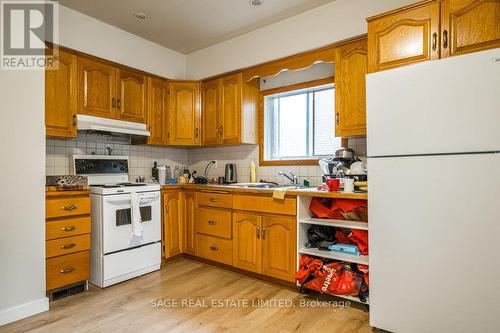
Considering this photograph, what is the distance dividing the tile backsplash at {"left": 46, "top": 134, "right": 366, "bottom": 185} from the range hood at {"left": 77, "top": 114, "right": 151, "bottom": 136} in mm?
332

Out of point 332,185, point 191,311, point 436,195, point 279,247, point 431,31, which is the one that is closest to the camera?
point 436,195

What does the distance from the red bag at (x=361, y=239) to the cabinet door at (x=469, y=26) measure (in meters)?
1.33

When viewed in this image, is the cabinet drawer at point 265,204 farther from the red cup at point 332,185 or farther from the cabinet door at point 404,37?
the cabinet door at point 404,37

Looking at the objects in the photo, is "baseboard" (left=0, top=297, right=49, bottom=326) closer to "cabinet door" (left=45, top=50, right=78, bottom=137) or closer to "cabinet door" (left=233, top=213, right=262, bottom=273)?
"cabinet door" (left=45, top=50, right=78, bottom=137)

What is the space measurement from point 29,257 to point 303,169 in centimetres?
248

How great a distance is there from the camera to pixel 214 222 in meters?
3.04

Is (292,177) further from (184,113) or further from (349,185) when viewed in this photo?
(184,113)

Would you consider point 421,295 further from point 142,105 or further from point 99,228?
point 142,105

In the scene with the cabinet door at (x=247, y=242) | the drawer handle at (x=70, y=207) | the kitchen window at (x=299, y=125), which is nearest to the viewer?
the drawer handle at (x=70, y=207)

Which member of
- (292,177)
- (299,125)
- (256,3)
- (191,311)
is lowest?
(191,311)

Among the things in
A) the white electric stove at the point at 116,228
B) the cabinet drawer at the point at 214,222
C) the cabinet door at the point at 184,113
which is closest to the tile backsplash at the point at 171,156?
the white electric stove at the point at 116,228

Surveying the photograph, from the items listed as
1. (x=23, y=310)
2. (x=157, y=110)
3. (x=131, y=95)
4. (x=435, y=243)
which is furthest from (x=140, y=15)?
(x=435, y=243)

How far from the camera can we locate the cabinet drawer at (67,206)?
7.43ft

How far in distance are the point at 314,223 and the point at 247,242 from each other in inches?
29.0
